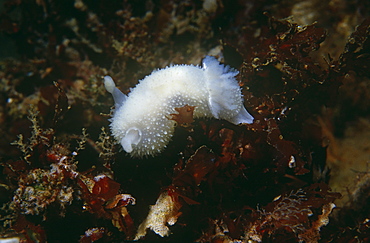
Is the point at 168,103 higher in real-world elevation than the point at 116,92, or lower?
lower

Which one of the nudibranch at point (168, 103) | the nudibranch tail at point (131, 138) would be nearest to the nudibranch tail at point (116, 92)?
the nudibranch at point (168, 103)

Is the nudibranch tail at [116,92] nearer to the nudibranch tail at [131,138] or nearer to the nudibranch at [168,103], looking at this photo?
the nudibranch at [168,103]

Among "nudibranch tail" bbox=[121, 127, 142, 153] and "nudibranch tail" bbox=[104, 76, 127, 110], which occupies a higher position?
"nudibranch tail" bbox=[104, 76, 127, 110]

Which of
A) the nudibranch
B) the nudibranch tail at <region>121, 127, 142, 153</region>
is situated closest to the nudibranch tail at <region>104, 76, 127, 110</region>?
the nudibranch

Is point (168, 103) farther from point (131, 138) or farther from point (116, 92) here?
point (116, 92)

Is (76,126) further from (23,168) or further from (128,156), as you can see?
(128,156)

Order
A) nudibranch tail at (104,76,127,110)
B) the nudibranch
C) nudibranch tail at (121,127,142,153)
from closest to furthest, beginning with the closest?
nudibranch tail at (121,127,142,153), the nudibranch, nudibranch tail at (104,76,127,110)

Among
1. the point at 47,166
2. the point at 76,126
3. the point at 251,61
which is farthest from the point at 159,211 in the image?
the point at 251,61

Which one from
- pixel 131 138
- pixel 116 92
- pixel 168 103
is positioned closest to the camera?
pixel 131 138

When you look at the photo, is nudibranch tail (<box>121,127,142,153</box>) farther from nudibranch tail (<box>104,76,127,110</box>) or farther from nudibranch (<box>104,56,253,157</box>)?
nudibranch tail (<box>104,76,127,110</box>)

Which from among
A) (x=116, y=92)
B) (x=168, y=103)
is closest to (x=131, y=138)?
(x=168, y=103)
